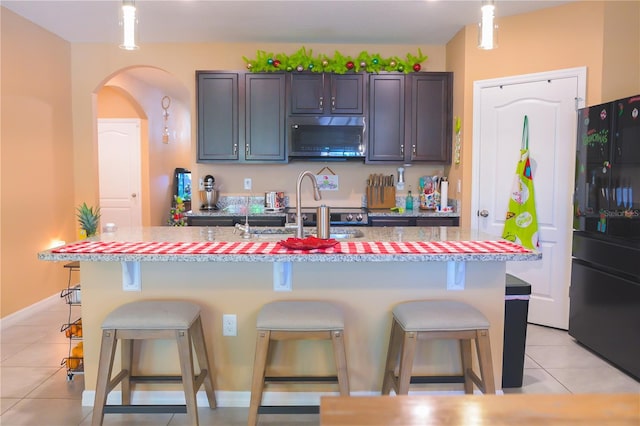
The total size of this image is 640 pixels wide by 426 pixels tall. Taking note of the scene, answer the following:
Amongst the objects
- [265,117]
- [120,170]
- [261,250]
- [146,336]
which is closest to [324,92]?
[265,117]

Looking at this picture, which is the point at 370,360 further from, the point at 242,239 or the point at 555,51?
the point at 555,51

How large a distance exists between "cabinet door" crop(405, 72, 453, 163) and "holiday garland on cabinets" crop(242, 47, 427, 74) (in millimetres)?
183

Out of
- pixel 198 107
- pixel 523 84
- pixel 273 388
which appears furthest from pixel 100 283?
pixel 523 84

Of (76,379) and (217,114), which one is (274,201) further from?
(76,379)

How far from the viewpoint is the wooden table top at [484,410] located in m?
0.90

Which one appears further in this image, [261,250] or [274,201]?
[274,201]

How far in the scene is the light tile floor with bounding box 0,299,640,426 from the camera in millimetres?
2275

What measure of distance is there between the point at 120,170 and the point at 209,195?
2823mm

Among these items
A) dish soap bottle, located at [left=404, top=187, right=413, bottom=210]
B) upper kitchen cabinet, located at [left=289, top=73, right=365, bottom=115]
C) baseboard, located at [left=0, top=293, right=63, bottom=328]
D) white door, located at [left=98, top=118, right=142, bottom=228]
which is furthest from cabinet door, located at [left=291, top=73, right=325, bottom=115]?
white door, located at [left=98, top=118, right=142, bottom=228]

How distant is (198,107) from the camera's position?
14.8 ft

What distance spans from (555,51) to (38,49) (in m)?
4.61

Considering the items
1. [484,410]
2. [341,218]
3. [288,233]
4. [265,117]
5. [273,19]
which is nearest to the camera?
[484,410]

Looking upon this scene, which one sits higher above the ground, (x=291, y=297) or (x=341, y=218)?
(x=341, y=218)

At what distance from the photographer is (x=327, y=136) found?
448 cm
